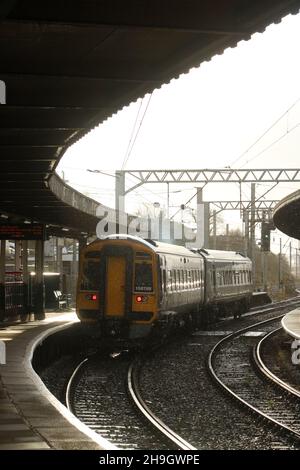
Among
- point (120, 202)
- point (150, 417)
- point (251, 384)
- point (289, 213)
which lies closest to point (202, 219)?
point (120, 202)

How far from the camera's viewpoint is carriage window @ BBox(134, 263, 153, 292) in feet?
68.2

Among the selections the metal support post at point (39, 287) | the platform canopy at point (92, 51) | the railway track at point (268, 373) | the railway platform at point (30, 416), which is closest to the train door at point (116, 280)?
the railway platform at point (30, 416)

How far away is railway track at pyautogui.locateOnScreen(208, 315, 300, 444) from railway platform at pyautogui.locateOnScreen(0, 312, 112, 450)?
123 inches

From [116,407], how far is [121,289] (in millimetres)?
7040

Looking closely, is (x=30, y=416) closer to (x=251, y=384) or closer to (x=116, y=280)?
(x=251, y=384)

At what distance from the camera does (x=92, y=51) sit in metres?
10.1

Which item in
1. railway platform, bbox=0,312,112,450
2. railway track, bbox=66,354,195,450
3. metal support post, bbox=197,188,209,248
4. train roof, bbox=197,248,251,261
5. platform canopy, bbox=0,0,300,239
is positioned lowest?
railway track, bbox=66,354,195,450

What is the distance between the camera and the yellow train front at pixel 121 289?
20.6 meters

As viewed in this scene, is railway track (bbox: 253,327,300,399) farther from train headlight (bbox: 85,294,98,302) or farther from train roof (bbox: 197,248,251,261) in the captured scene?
train roof (bbox: 197,248,251,261)

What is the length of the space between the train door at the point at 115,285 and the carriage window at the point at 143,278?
0.32m

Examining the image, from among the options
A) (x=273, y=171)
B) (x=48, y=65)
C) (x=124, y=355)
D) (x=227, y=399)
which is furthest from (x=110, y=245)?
(x=273, y=171)

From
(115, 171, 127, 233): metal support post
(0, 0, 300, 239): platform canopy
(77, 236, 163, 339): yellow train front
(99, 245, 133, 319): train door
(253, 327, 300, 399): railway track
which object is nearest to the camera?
(0, 0, 300, 239): platform canopy

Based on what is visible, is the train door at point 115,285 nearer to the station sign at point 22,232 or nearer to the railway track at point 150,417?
the railway track at point 150,417

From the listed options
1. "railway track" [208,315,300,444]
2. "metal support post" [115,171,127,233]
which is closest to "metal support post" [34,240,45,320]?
"metal support post" [115,171,127,233]
